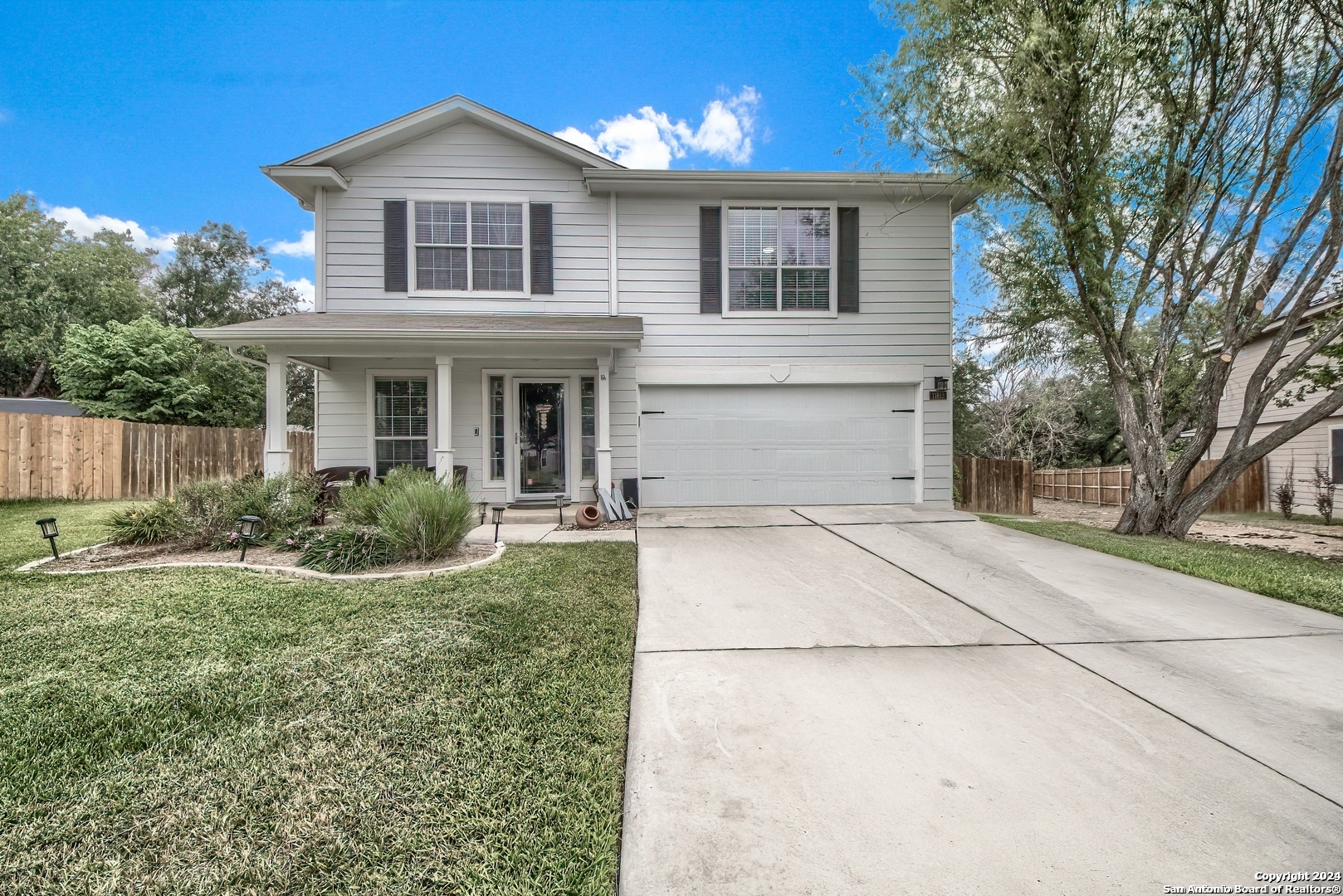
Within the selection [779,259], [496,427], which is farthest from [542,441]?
[779,259]

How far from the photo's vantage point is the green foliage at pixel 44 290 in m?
19.2

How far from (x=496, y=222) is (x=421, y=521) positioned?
17.6ft

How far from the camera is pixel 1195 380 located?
8883 millimetres

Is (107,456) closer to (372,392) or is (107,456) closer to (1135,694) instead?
(372,392)

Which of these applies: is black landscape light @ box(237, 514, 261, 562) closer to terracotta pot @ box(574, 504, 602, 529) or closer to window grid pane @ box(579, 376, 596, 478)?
terracotta pot @ box(574, 504, 602, 529)

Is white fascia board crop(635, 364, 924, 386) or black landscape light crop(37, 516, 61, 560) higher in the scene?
white fascia board crop(635, 364, 924, 386)

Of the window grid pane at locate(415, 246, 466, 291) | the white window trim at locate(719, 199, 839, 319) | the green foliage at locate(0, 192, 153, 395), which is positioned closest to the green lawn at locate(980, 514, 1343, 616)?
the white window trim at locate(719, 199, 839, 319)

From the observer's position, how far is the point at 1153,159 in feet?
23.1

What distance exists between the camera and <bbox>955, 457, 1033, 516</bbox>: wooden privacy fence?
11.7 meters

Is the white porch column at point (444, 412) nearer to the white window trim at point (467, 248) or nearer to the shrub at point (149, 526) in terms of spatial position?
the white window trim at point (467, 248)

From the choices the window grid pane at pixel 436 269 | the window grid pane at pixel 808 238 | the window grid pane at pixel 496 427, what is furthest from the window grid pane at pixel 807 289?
the window grid pane at pixel 436 269

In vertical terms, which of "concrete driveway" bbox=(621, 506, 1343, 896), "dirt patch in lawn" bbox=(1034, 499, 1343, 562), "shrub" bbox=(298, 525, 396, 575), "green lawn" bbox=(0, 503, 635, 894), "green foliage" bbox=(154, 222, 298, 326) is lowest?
"dirt patch in lawn" bbox=(1034, 499, 1343, 562)

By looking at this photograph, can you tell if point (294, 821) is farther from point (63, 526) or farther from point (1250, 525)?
point (1250, 525)

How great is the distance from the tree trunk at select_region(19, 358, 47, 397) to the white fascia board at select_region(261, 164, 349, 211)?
69.4 feet
